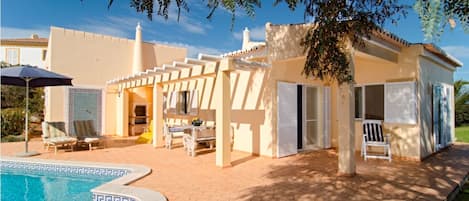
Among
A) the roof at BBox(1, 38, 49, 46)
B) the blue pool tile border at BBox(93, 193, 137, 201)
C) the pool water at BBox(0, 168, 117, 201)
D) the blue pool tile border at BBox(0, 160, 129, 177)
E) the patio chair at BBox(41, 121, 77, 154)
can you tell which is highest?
the roof at BBox(1, 38, 49, 46)

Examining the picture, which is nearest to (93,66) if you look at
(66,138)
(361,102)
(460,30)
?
(66,138)

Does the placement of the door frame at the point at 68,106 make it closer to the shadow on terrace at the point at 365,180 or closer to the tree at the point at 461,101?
the shadow on terrace at the point at 365,180

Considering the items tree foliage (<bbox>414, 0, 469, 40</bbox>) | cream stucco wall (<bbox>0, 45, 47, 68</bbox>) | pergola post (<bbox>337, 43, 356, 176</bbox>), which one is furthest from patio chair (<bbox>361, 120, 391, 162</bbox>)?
cream stucco wall (<bbox>0, 45, 47, 68</bbox>)

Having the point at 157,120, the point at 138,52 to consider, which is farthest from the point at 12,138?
the point at 157,120

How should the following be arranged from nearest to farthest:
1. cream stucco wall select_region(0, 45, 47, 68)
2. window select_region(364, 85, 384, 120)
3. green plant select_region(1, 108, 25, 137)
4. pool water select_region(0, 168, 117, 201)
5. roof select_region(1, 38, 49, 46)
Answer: pool water select_region(0, 168, 117, 201) < window select_region(364, 85, 384, 120) < green plant select_region(1, 108, 25, 137) < roof select_region(1, 38, 49, 46) < cream stucco wall select_region(0, 45, 47, 68)

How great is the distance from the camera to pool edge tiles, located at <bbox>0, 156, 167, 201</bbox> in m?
5.69

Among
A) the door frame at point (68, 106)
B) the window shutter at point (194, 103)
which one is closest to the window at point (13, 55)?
the door frame at point (68, 106)

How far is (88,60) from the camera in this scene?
1628cm

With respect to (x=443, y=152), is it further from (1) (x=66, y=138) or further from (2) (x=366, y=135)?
(1) (x=66, y=138)

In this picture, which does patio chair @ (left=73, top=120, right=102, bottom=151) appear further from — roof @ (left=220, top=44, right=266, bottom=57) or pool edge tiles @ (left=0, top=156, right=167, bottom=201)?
roof @ (left=220, top=44, right=266, bottom=57)

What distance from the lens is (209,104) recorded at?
519 inches

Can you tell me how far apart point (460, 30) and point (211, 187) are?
5.31 meters

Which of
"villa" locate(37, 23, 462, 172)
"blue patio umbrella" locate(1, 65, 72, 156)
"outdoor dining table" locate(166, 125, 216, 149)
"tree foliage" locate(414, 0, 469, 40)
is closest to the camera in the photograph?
"tree foliage" locate(414, 0, 469, 40)

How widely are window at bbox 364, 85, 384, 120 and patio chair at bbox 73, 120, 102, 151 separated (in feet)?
37.7
